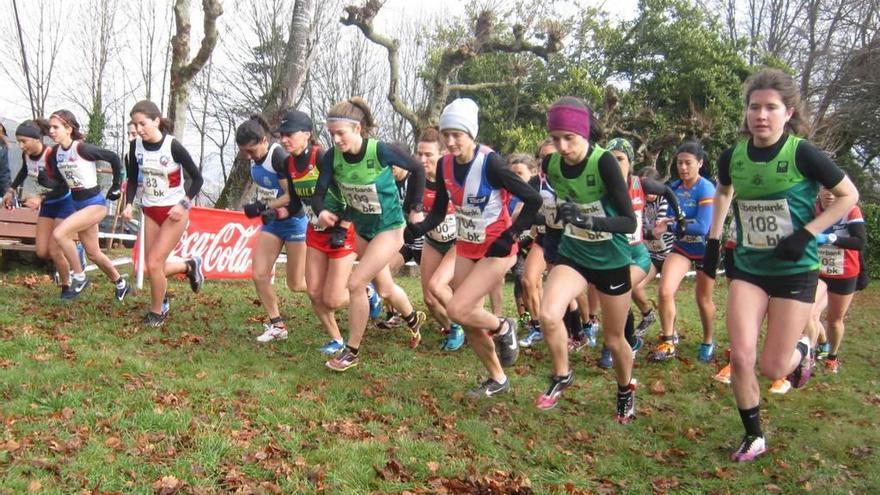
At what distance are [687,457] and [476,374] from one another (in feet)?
6.85

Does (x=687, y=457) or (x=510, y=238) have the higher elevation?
(x=510, y=238)

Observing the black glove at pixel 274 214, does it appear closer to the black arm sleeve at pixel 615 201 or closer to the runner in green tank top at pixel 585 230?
the runner in green tank top at pixel 585 230

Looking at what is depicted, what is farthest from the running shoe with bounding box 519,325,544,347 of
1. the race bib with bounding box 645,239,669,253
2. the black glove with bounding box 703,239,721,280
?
the black glove with bounding box 703,239,721,280

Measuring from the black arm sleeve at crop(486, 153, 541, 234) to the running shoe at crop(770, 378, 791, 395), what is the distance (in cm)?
282

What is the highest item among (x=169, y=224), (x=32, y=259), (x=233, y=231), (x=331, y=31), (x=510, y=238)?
(x=331, y=31)

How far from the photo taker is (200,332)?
22.4 ft

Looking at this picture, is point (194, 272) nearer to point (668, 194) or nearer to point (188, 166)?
point (188, 166)

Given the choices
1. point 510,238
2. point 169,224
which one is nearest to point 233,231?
point 169,224

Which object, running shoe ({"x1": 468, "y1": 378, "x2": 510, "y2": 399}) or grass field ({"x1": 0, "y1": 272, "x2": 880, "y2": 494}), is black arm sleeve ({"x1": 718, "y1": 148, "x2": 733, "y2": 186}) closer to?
grass field ({"x1": 0, "y1": 272, "x2": 880, "y2": 494})

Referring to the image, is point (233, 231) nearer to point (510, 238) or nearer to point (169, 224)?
point (169, 224)

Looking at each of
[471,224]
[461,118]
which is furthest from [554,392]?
[461,118]

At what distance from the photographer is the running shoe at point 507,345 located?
552 centimetres

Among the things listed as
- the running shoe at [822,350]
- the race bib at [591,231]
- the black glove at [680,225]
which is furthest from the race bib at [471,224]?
the running shoe at [822,350]

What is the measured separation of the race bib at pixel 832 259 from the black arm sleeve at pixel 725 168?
2534 millimetres
